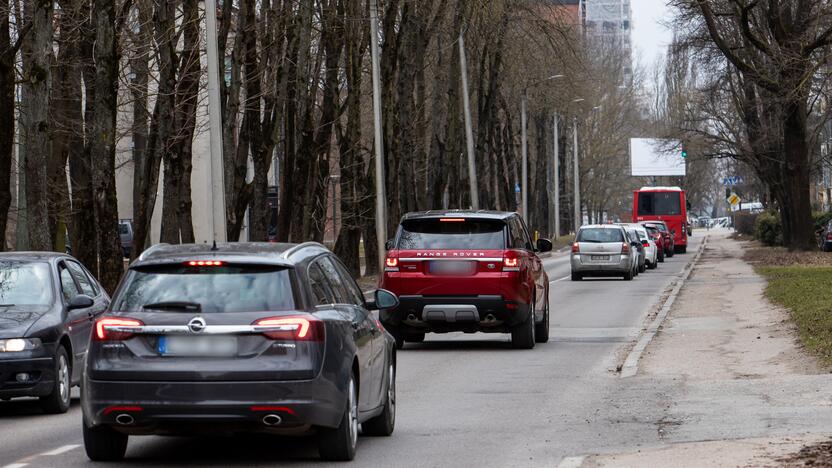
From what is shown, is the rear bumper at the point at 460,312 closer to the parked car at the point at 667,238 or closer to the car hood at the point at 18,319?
the car hood at the point at 18,319

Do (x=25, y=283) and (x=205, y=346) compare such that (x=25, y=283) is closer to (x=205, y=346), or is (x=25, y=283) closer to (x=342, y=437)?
(x=205, y=346)

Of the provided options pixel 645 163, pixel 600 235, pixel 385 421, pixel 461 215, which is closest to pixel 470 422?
pixel 385 421

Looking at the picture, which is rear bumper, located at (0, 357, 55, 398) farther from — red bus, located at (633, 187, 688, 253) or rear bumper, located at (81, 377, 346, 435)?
red bus, located at (633, 187, 688, 253)

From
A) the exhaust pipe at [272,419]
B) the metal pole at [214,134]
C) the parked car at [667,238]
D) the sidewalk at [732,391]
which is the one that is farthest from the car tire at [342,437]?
the parked car at [667,238]

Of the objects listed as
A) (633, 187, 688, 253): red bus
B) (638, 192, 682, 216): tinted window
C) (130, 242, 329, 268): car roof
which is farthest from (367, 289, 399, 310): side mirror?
(638, 192, 682, 216): tinted window

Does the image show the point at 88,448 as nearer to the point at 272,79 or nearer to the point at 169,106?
the point at 169,106

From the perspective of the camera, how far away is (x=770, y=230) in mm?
70188

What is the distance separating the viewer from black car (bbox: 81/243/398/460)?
29.1 ft

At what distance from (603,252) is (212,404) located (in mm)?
32876

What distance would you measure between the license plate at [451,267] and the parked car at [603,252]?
Result: 23.2m

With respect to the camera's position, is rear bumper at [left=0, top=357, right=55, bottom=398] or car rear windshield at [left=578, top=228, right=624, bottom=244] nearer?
rear bumper at [left=0, top=357, right=55, bottom=398]

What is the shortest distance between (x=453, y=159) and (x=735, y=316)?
2709 cm

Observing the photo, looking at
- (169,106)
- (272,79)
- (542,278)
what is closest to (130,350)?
(542,278)

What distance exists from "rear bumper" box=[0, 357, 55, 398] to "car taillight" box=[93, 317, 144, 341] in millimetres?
3623
